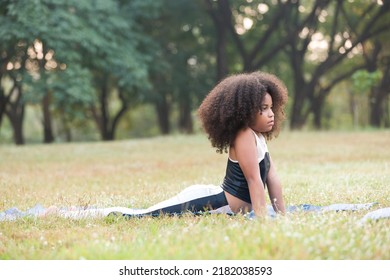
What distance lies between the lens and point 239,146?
6.10 m

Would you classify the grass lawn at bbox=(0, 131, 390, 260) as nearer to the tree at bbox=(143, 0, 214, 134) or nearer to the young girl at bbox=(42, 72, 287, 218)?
the young girl at bbox=(42, 72, 287, 218)

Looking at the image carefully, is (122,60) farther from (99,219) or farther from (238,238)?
(238,238)

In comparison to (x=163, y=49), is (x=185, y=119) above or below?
below

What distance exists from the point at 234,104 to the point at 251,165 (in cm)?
69

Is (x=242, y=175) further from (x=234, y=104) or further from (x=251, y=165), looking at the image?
(x=234, y=104)

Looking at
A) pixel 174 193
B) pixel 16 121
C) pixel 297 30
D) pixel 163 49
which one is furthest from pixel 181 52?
pixel 174 193

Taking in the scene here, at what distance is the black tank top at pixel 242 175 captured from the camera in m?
6.27

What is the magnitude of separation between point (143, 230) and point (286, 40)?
81.0 ft

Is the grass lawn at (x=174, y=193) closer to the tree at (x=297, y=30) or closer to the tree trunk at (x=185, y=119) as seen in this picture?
the tree at (x=297, y=30)

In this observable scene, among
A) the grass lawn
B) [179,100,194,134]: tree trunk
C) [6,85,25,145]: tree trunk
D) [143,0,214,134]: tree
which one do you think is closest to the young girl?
the grass lawn

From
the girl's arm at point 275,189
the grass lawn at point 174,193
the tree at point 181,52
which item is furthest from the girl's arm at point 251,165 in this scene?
the tree at point 181,52

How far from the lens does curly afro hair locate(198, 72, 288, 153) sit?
6.13 m
